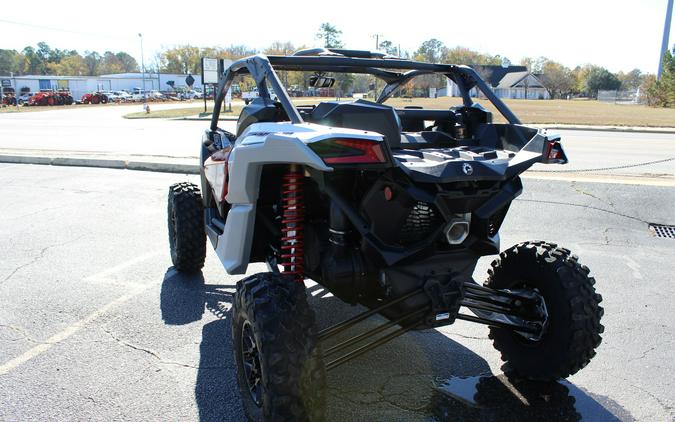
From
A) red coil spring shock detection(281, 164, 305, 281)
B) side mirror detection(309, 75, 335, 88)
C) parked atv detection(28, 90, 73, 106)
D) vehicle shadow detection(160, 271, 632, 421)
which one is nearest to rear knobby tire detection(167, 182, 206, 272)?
vehicle shadow detection(160, 271, 632, 421)

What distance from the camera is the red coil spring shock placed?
319 cm

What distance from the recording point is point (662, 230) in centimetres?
711

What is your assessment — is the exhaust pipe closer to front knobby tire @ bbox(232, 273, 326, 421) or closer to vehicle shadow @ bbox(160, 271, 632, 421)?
front knobby tire @ bbox(232, 273, 326, 421)

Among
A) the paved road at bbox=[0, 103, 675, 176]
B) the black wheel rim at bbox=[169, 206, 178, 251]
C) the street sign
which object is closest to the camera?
the black wheel rim at bbox=[169, 206, 178, 251]

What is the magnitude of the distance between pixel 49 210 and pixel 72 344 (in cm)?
479

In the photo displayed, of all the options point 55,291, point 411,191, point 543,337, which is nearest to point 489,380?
point 543,337

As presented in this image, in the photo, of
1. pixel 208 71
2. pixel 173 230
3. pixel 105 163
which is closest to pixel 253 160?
pixel 173 230

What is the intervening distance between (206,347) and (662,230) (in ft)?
19.6

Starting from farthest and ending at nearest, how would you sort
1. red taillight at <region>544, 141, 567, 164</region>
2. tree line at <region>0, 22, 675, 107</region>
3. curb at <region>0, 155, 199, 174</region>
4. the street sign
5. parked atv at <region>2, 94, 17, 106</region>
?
1. tree line at <region>0, 22, 675, 107</region>
2. parked atv at <region>2, 94, 17, 106</region>
3. the street sign
4. curb at <region>0, 155, 199, 174</region>
5. red taillight at <region>544, 141, 567, 164</region>

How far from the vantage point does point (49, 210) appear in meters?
8.12

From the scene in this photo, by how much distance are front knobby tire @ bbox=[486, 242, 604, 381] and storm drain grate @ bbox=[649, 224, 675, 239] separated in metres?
4.30

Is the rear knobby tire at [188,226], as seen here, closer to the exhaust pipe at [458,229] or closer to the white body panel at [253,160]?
the white body panel at [253,160]

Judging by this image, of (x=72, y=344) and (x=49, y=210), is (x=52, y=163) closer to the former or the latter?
(x=49, y=210)

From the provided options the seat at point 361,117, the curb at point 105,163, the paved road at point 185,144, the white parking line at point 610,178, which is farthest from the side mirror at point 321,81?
the paved road at point 185,144
